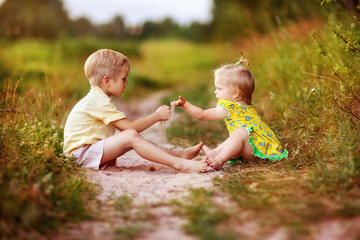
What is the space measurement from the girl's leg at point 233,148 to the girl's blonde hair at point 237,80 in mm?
345

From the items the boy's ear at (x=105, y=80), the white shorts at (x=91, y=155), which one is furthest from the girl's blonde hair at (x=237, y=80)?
the white shorts at (x=91, y=155)

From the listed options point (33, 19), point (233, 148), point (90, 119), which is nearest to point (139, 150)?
point (90, 119)

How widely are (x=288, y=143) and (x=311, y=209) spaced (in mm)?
1450

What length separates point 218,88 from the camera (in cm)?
322

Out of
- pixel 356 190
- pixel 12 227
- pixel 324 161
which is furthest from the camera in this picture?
pixel 324 161

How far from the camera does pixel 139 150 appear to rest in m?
3.00

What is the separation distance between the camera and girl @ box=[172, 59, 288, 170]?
3006 mm

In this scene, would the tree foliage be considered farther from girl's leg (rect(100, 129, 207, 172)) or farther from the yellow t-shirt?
the yellow t-shirt

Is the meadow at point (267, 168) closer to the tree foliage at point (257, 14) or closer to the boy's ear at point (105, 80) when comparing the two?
the boy's ear at point (105, 80)

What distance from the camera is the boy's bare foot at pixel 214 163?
9.63 ft

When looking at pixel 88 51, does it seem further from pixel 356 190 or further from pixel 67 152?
pixel 356 190

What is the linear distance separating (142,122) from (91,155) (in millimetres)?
513

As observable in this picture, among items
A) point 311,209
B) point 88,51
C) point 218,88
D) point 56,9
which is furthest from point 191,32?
point 311,209

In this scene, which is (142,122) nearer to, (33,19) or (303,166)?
(303,166)
